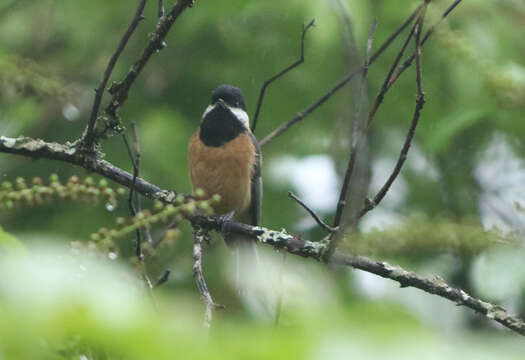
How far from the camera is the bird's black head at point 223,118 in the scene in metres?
5.55

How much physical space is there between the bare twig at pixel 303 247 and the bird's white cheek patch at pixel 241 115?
2060 mm

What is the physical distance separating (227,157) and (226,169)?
0.09 metres

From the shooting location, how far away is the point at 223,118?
5.62m

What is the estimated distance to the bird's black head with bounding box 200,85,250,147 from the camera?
5555 millimetres

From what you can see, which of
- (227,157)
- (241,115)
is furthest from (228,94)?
(227,157)

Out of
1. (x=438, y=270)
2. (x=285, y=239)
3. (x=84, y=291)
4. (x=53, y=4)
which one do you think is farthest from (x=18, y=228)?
(x=84, y=291)

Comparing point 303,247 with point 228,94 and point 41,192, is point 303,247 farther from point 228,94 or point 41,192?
point 228,94

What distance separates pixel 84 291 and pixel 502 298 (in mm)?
2525

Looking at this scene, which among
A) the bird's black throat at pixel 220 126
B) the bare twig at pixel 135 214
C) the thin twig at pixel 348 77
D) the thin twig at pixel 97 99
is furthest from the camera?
the bird's black throat at pixel 220 126

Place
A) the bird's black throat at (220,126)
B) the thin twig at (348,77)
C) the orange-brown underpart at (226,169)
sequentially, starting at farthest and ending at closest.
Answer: the bird's black throat at (220,126), the orange-brown underpart at (226,169), the thin twig at (348,77)

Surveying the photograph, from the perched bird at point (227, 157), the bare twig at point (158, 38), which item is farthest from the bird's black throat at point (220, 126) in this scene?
the bare twig at point (158, 38)

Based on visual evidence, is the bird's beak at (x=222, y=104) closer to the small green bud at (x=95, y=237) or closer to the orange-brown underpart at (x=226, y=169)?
the orange-brown underpart at (x=226, y=169)

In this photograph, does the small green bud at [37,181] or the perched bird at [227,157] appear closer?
the small green bud at [37,181]

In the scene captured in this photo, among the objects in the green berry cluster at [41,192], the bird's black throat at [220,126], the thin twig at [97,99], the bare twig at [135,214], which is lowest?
the green berry cluster at [41,192]
